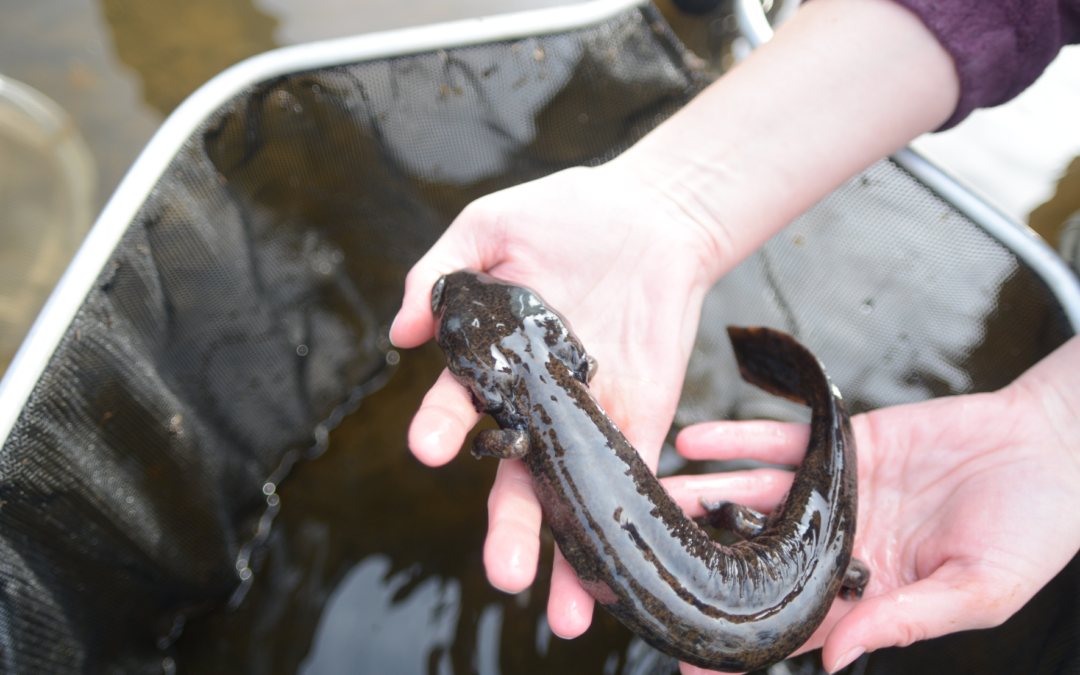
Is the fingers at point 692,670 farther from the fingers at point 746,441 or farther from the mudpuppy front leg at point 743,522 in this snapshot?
the fingers at point 746,441

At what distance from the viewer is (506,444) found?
71.9 inches

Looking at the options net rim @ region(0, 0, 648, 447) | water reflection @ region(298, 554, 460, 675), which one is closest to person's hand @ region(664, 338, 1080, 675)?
water reflection @ region(298, 554, 460, 675)

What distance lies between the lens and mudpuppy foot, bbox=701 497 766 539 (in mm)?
2094

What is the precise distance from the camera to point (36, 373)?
64.6 inches

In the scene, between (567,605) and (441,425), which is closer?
(441,425)

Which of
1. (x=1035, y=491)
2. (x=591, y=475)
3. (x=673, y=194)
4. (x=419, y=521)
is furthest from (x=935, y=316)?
(x=419, y=521)

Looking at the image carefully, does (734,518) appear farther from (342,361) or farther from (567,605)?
(342,361)

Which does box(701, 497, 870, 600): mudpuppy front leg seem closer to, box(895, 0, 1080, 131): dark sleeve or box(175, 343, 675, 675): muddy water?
box(175, 343, 675, 675): muddy water

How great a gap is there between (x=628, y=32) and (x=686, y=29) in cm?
197

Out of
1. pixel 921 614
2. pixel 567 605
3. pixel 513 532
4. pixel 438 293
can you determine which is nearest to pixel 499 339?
pixel 438 293

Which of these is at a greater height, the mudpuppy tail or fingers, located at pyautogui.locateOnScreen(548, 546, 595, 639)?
fingers, located at pyautogui.locateOnScreen(548, 546, 595, 639)

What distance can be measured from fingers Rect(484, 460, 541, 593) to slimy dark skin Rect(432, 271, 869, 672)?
2.4 inches

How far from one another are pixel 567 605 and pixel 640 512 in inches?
13.8

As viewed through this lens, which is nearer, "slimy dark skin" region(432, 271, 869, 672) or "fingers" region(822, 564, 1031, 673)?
"fingers" region(822, 564, 1031, 673)
